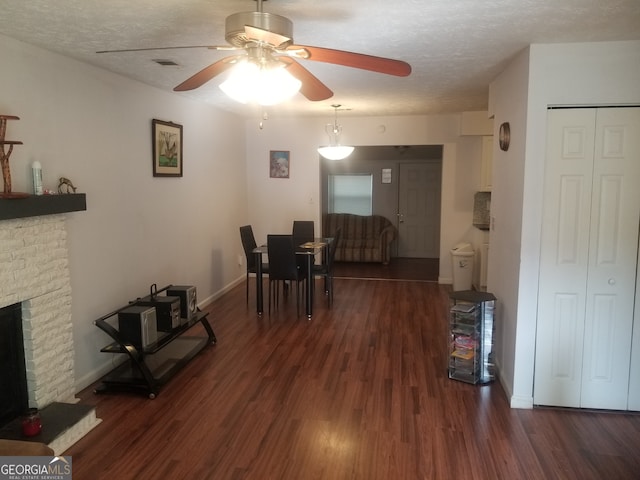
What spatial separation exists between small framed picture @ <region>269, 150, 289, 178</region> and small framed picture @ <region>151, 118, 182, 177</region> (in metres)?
2.33

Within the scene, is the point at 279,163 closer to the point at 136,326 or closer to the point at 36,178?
the point at 136,326

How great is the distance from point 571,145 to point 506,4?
1.18 meters

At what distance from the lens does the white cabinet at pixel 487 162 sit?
6.16 meters

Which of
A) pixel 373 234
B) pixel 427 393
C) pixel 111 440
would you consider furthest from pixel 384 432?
pixel 373 234

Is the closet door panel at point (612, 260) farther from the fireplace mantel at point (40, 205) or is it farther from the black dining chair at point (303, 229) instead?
the black dining chair at point (303, 229)

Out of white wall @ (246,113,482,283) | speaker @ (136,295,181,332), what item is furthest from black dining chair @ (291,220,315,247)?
speaker @ (136,295,181,332)

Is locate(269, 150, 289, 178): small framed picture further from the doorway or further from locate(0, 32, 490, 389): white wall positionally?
the doorway

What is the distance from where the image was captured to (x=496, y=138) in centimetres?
399

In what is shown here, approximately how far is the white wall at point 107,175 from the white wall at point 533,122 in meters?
3.15

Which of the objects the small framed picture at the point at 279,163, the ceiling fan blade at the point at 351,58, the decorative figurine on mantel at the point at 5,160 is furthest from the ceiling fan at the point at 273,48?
the small framed picture at the point at 279,163

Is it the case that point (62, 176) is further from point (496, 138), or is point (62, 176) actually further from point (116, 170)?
point (496, 138)

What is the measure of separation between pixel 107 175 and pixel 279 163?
3.63m

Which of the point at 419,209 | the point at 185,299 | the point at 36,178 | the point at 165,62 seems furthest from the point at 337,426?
the point at 419,209

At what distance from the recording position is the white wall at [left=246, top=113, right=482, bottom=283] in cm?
669
